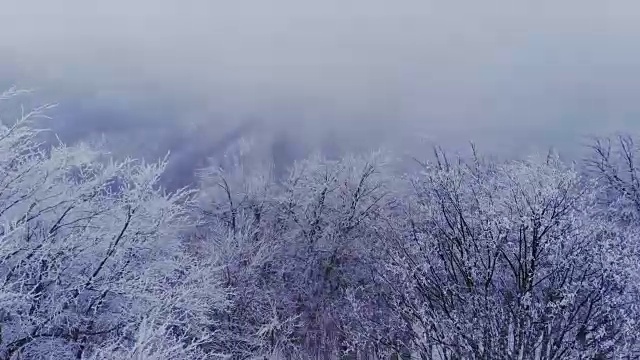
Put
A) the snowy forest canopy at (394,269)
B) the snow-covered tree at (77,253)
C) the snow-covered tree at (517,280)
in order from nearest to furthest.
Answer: the snow-covered tree at (517,280) → the snowy forest canopy at (394,269) → the snow-covered tree at (77,253)

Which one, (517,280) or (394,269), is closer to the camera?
(517,280)

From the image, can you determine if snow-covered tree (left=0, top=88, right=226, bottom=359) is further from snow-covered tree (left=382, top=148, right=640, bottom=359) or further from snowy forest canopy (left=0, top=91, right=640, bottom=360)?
snow-covered tree (left=382, top=148, right=640, bottom=359)

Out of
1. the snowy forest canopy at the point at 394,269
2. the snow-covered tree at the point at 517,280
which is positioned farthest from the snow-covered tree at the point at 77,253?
the snow-covered tree at the point at 517,280

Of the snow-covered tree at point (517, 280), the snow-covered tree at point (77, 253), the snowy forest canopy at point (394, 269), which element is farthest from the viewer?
the snow-covered tree at point (77, 253)

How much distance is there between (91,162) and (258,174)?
1695 cm

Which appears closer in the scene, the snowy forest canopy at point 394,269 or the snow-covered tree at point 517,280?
the snow-covered tree at point 517,280

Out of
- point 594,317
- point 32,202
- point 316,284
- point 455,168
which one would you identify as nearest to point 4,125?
point 32,202

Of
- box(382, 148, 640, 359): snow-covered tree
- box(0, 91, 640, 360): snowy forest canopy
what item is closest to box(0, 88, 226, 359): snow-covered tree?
box(0, 91, 640, 360): snowy forest canopy

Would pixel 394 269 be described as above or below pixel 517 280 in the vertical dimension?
above

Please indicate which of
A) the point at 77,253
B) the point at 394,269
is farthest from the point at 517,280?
the point at 77,253

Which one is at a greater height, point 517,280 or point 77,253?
A: point 77,253

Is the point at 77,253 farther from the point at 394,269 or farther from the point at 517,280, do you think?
the point at 517,280

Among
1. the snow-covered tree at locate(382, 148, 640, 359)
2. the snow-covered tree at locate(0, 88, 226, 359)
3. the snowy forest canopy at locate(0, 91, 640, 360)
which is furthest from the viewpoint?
the snow-covered tree at locate(0, 88, 226, 359)

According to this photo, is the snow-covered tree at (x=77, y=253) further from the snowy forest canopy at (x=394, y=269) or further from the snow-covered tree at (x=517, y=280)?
the snow-covered tree at (x=517, y=280)
